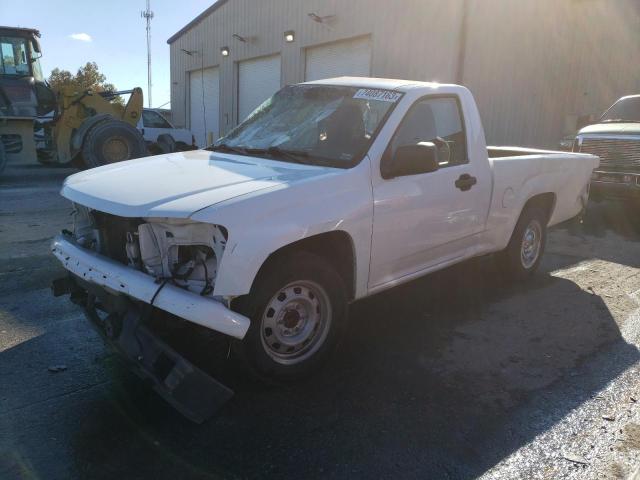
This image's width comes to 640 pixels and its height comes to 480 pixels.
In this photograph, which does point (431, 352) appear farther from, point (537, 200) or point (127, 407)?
point (537, 200)

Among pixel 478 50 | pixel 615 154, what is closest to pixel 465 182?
pixel 615 154

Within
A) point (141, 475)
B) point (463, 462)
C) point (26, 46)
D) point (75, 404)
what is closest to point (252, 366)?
point (141, 475)

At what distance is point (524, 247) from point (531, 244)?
6.4 inches

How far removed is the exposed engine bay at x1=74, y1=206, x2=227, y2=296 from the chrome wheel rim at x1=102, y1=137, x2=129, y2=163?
10.8 m

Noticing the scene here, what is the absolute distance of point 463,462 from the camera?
265 cm

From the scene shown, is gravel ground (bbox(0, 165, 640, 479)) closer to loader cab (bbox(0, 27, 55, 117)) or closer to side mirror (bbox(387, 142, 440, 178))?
side mirror (bbox(387, 142, 440, 178))

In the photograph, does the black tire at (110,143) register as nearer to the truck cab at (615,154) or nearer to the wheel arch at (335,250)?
the truck cab at (615,154)

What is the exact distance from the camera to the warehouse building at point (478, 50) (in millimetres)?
13227

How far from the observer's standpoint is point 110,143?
13062mm

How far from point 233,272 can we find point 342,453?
1079 mm

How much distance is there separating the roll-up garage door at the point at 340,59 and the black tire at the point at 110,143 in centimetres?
639

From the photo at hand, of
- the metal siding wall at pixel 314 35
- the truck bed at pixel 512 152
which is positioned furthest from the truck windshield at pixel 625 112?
the truck bed at pixel 512 152

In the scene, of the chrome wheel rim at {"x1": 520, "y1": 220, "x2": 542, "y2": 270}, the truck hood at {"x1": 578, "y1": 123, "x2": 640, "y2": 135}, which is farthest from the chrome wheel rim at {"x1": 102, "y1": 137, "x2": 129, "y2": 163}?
the chrome wheel rim at {"x1": 520, "y1": 220, "x2": 542, "y2": 270}

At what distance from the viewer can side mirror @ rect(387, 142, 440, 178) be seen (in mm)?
3574
